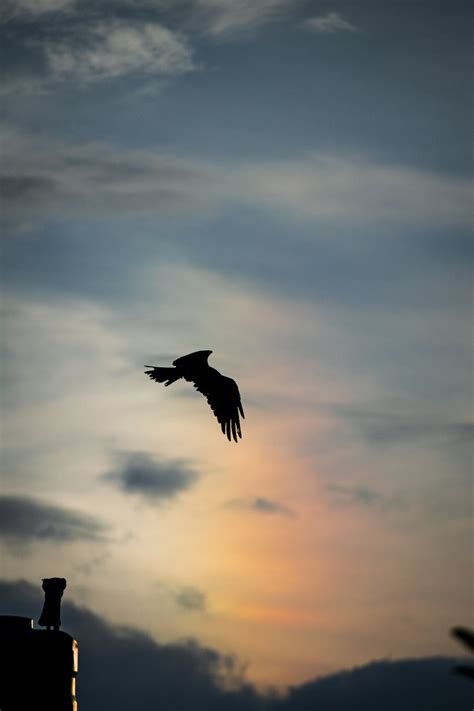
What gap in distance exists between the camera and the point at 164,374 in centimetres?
2639

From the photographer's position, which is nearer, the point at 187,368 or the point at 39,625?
the point at 39,625

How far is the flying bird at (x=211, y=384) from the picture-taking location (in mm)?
26250

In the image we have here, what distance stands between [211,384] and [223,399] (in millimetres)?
541

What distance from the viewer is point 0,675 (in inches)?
923

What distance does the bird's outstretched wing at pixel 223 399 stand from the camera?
26.2 m

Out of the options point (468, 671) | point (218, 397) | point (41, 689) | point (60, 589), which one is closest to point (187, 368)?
point (218, 397)

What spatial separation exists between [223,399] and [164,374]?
1722 mm

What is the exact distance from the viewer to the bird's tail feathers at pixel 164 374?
2611 cm

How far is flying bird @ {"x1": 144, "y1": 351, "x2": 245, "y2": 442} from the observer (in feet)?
86.1

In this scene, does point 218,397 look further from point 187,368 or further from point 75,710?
point 75,710

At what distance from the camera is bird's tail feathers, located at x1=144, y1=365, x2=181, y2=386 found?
2611 centimetres

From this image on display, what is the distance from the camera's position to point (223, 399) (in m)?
26.3

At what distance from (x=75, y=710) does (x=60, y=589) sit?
3168 mm

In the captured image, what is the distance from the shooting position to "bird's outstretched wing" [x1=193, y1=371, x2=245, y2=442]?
1033 inches
